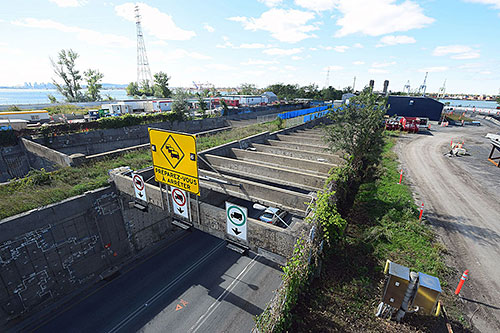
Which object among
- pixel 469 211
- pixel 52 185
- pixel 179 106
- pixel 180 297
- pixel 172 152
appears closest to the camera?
pixel 172 152

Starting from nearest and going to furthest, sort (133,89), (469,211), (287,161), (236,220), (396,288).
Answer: (396,288) → (236,220) → (469,211) → (287,161) → (133,89)

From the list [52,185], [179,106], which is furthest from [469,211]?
[179,106]

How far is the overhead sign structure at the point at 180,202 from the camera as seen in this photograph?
32.1ft

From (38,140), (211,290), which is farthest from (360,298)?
(38,140)

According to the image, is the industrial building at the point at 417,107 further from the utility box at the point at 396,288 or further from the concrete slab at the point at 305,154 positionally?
the utility box at the point at 396,288

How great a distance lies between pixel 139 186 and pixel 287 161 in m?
10.3

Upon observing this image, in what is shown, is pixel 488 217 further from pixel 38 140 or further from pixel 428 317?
pixel 38 140

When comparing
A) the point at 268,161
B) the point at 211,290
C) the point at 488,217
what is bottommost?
the point at 211,290

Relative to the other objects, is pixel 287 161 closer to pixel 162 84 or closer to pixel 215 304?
pixel 215 304

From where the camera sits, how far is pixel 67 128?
27.4 meters

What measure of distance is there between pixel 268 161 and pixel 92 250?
1417 centimetres

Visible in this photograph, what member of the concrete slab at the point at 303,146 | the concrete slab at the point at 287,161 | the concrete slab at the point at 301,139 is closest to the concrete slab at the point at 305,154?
the concrete slab at the point at 303,146

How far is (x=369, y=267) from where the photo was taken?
391 inches

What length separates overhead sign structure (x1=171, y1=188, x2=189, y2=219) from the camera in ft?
32.1
